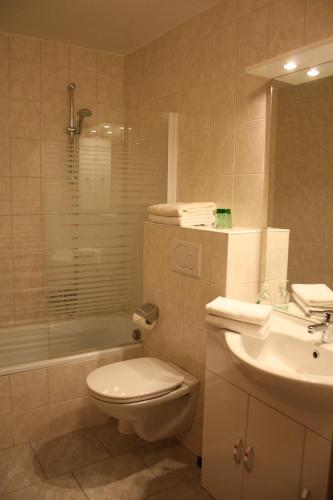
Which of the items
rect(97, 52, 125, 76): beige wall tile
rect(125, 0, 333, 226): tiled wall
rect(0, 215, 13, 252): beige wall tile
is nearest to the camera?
rect(125, 0, 333, 226): tiled wall

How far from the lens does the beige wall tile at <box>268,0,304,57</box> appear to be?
1764mm

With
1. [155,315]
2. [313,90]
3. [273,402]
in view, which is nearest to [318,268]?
[273,402]

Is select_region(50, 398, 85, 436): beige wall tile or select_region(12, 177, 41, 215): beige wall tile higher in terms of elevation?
select_region(12, 177, 41, 215): beige wall tile

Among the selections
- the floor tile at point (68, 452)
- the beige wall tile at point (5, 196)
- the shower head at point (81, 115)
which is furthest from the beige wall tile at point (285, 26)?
the floor tile at point (68, 452)

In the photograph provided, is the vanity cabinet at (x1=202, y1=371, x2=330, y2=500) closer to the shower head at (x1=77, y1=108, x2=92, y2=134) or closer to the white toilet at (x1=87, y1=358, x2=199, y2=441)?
the white toilet at (x1=87, y1=358, x2=199, y2=441)

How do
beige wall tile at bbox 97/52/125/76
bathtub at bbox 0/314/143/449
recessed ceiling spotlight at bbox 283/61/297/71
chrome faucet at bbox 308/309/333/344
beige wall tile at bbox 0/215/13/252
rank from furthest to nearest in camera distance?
1. beige wall tile at bbox 97/52/125/76
2. beige wall tile at bbox 0/215/13/252
3. bathtub at bbox 0/314/143/449
4. recessed ceiling spotlight at bbox 283/61/297/71
5. chrome faucet at bbox 308/309/333/344

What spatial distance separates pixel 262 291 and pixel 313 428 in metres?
0.72

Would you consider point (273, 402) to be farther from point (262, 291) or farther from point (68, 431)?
point (68, 431)

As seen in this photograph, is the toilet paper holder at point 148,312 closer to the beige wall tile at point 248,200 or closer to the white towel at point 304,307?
the beige wall tile at point 248,200

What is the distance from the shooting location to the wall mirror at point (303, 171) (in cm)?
168

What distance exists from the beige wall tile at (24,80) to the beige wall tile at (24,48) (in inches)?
1.5

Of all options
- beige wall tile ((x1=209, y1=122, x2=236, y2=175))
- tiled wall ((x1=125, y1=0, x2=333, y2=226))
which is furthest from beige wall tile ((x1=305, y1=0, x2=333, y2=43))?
beige wall tile ((x1=209, y1=122, x2=236, y2=175))

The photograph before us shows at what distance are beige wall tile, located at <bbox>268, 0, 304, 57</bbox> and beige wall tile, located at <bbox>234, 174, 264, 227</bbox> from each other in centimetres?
59

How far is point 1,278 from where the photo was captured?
291 cm
